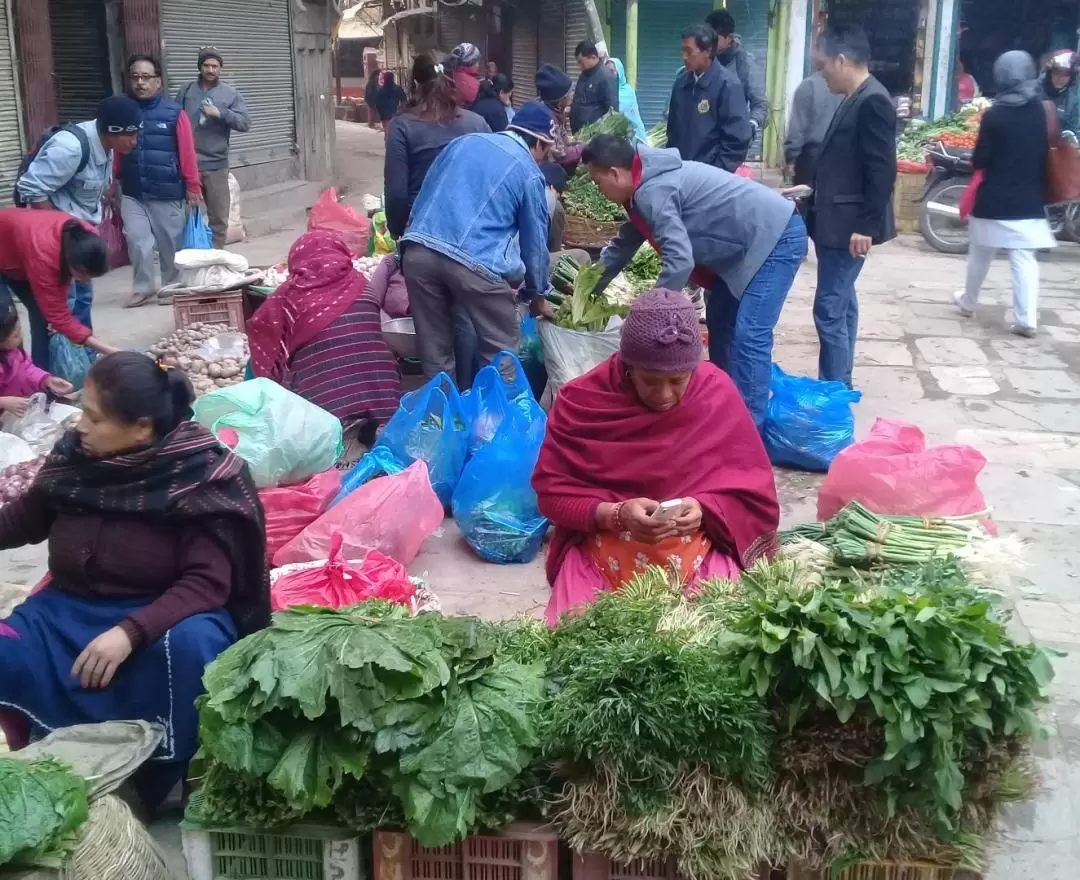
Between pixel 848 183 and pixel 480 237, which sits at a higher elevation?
pixel 848 183

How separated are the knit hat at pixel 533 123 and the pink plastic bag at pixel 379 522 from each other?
172 centimetres

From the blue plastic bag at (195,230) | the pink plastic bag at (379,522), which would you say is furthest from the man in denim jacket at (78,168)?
the pink plastic bag at (379,522)

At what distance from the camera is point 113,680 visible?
2826 millimetres

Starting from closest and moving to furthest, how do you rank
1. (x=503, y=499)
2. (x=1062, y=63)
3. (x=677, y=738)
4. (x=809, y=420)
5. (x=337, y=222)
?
(x=677, y=738) → (x=503, y=499) → (x=809, y=420) → (x=337, y=222) → (x=1062, y=63)

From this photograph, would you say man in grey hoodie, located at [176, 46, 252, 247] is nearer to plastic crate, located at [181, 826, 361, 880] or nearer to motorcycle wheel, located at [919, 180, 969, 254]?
motorcycle wheel, located at [919, 180, 969, 254]

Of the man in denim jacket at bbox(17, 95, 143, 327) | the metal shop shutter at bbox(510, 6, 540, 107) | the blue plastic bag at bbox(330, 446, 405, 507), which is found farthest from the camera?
the metal shop shutter at bbox(510, 6, 540, 107)

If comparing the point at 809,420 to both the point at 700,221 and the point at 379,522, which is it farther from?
the point at 379,522

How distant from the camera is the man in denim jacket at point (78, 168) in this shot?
6523mm

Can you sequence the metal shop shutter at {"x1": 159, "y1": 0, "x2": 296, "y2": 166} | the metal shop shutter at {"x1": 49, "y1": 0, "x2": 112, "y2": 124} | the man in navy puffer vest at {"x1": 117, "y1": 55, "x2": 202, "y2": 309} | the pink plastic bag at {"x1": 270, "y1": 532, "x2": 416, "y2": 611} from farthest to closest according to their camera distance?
1. the metal shop shutter at {"x1": 159, "y1": 0, "x2": 296, "y2": 166}
2. the metal shop shutter at {"x1": 49, "y1": 0, "x2": 112, "y2": 124}
3. the man in navy puffer vest at {"x1": 117, "y1": 55, "x2": 202, "y2": 309}
4. the pink plastic bag at {"x1": 270, "y1": 532, "x2": 416, "y2": 611}

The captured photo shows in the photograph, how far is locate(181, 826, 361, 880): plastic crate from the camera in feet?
7.60

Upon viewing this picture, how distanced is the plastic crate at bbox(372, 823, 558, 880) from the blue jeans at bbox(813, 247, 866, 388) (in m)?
4.25

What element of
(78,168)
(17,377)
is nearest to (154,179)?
(78,168)

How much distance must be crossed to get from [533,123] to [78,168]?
121 inches

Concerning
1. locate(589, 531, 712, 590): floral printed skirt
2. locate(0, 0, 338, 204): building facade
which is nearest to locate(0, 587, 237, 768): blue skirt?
locate(589, 531, 712, 590): floral printed skirt
